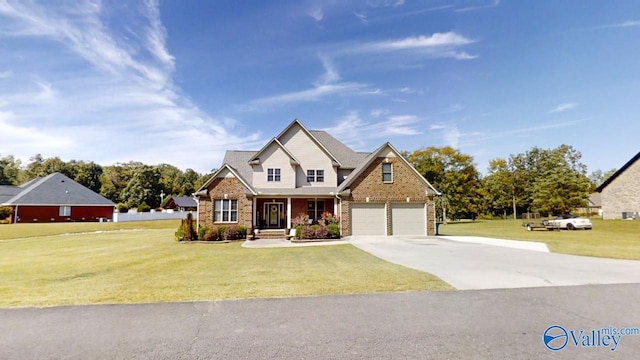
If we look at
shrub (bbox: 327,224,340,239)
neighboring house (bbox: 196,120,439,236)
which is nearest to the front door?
neighboring house (bbox: 196,120,439,236)

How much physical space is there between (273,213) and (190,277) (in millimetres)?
15885

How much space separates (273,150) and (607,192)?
4031 cm

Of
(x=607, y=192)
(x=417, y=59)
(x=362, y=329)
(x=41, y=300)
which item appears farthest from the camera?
(x=607, y=192)

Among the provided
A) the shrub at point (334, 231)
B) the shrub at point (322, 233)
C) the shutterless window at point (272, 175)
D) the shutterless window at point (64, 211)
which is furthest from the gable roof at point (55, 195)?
the shrub at point (334, 231)

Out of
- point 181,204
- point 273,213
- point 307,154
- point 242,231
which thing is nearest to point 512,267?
point 242,231

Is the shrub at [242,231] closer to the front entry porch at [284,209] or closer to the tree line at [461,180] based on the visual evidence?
the front entry porch at [284,209]

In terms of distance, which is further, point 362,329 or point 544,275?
point 544,275

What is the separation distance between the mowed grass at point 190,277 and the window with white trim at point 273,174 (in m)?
10.8

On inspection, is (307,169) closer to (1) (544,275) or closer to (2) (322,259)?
(2) (322,259)

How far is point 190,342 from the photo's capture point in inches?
189

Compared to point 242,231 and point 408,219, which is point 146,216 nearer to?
point 242,231

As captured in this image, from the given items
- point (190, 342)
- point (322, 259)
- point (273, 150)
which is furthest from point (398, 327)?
point (273, 150)

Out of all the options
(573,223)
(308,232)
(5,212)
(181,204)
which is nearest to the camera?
(308,232)

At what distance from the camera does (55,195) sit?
4422 centimetres
